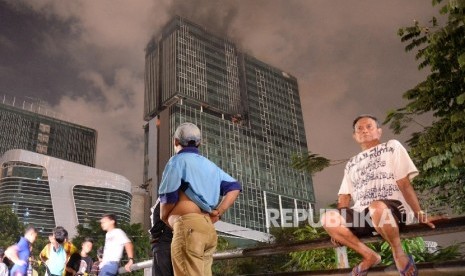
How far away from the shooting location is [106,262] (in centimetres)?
610

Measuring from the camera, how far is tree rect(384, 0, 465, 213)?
5961 millimetres

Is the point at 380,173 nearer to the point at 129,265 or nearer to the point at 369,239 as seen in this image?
the point at 369,239

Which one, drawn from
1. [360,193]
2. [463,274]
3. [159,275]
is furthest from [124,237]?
[463,274]

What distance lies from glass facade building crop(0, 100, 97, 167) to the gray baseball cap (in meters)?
130

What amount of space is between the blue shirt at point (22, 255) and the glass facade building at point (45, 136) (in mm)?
125595

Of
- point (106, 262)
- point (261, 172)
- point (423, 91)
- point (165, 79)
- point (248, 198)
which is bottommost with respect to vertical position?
point (106, 262)

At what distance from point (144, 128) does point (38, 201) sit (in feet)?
106

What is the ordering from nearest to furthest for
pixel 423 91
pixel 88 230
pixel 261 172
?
pixel 423 91, pixel 88 230, pixel 261 172

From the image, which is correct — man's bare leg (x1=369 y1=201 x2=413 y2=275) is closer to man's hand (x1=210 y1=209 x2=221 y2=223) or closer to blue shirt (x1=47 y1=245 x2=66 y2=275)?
man's hand (x1=210 y1=209 x2=221 y2=223)

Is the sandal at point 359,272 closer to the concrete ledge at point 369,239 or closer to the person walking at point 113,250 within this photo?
the concrete ledge at point 369,239

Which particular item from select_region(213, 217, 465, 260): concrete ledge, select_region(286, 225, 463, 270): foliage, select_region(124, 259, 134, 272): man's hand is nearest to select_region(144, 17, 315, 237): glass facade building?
select_region(286, 225, 463, 270): foliage

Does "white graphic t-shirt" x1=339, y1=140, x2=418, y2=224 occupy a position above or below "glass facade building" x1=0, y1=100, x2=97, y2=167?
below

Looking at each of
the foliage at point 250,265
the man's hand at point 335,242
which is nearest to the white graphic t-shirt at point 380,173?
the man's hand at point 335,242

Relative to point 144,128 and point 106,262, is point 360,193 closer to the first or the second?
point 106,262
